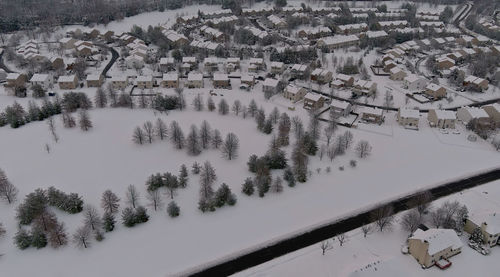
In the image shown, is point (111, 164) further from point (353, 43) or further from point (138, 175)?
point (353, 43)

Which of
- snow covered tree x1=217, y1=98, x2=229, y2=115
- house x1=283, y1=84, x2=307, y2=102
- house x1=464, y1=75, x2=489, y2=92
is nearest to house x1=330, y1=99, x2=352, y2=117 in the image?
house x1=283, y1=84, x2=307, y2=102

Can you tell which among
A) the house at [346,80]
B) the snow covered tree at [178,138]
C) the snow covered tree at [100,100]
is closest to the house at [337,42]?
the house at [346,80]

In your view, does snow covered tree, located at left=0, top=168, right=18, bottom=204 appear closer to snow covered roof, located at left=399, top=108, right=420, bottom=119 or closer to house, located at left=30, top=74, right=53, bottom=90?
house, located at left=30, top=74, right=53, bottom=90

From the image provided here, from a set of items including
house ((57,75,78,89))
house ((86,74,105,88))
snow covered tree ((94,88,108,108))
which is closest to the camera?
snow covered tree ((94,88,108,108))

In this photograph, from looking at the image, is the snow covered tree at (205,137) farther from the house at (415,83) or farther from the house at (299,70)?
the house at (415,83)

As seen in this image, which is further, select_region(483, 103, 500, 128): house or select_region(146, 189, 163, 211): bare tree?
select_region(483, 103, 500, 128): house
